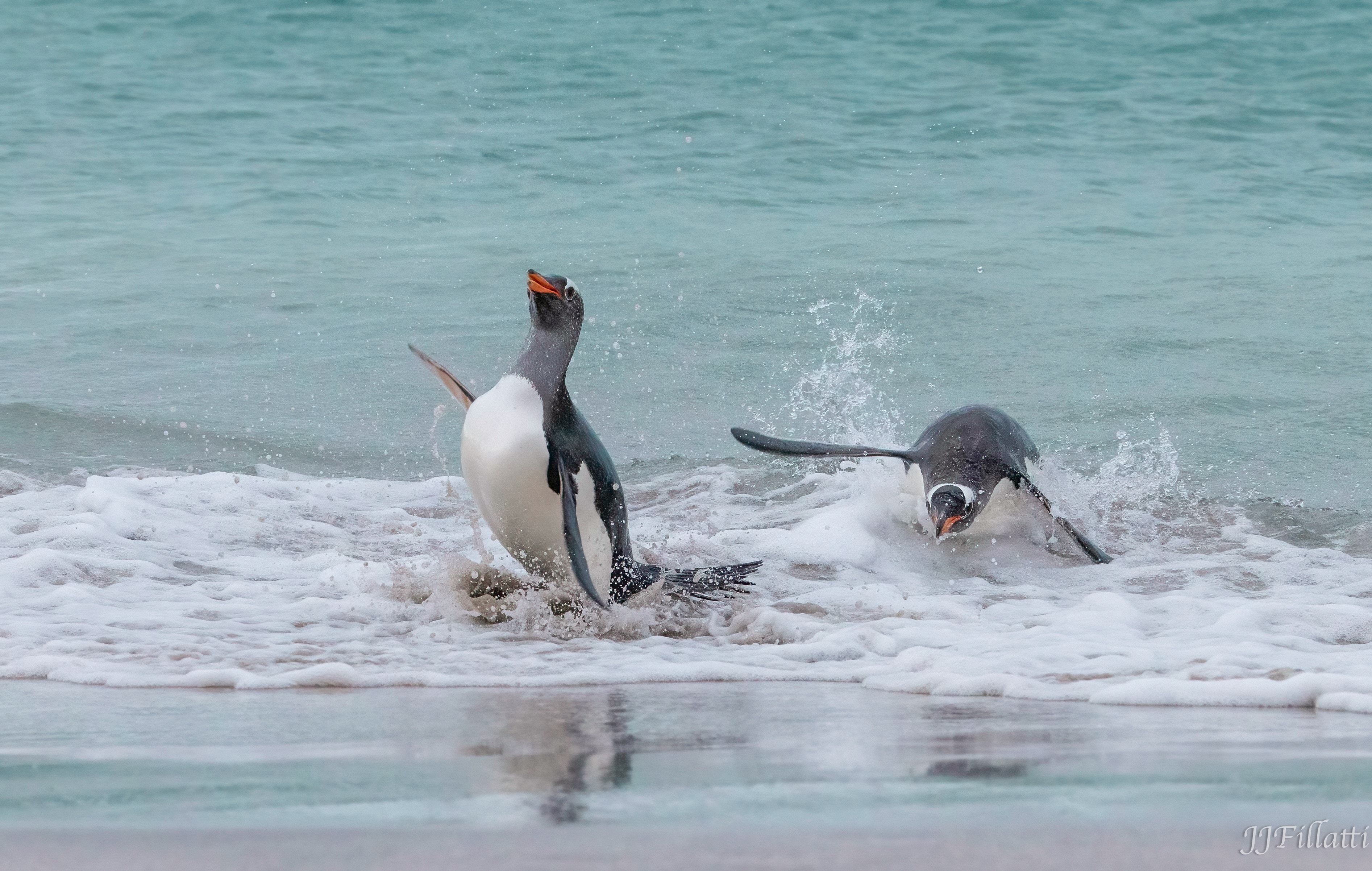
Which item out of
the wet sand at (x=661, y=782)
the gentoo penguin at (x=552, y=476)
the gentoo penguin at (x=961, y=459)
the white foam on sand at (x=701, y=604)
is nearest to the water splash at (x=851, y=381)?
the white foam on sand at (x=701, y=604)

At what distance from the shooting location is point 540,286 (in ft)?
16.5

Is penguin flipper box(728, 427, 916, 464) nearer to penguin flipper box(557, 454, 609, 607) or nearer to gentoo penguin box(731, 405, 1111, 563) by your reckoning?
gentoo penguin box(731, 405, 1111, 563)

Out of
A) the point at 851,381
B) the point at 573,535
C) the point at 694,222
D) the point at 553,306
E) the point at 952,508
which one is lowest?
the point at 851,381

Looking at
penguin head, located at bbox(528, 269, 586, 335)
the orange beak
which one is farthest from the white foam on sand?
the orange beak

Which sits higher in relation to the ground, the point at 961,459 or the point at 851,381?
the point at 961,459

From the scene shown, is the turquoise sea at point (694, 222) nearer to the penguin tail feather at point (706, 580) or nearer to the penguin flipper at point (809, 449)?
the penguin flipper at point (809, 449)

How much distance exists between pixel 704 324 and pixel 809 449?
5.58 m

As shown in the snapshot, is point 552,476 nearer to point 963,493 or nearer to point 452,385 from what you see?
point 452,385

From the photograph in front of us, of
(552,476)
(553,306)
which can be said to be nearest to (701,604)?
(552,476)

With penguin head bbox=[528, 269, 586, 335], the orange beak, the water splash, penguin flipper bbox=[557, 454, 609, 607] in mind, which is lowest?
the water splash

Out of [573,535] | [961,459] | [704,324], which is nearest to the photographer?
[573,535]

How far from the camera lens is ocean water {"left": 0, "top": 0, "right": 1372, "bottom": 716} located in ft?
15.3

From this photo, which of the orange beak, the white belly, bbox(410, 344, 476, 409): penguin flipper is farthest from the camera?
bbox(410, 344, 476, 409): penguin flipper

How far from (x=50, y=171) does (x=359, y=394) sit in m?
9.88
